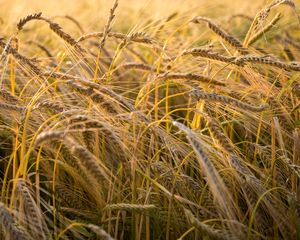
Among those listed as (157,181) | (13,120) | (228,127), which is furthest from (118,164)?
(228,127)

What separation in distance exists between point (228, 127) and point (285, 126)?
339 mm

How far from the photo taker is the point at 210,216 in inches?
82.4

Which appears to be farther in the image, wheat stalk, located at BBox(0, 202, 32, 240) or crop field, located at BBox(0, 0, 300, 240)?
crop field, located at BBox(0, 0, 300, 240)

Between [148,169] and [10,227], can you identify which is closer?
[10,227]

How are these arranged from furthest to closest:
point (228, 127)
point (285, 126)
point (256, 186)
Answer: point (228, 127), point (285, 126), point (256, 186)

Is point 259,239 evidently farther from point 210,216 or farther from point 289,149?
point 289,149

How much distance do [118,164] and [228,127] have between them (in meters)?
0.60

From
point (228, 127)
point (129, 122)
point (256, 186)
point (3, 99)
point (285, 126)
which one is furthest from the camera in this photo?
point (228, 127)

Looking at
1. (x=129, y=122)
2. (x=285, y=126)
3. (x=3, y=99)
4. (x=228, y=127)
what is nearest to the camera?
(x=129, y=122)

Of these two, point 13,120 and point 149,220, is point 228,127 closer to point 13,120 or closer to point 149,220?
point 149,220

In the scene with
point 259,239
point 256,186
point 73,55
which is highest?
point 73,55

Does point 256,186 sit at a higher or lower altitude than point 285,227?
higher

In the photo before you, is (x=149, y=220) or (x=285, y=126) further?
(x=285, y=126)

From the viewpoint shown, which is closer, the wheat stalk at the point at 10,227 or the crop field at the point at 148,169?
the wheat stalk at the point at 10,227
